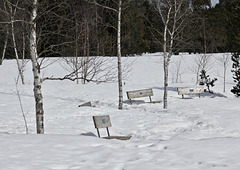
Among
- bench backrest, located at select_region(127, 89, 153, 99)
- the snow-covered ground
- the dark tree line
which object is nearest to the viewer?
the snow-covered ground

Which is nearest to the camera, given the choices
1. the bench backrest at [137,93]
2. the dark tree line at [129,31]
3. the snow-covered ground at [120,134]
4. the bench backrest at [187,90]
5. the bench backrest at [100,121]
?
the snow-covered ground at [120,134]

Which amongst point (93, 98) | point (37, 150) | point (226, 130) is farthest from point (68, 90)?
point (37, 150)

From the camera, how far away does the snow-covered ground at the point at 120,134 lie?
5.46m

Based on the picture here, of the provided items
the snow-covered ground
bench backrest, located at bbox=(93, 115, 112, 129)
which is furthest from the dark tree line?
bench backrest, located at bbox=(93, 115, 112, 129)

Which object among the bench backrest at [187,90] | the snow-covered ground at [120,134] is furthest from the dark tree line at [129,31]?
the snow-covered ground at [120,134]

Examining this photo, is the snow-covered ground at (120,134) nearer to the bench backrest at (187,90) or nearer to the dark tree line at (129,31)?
the bench backrest at (187,90)

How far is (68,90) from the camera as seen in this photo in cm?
2078

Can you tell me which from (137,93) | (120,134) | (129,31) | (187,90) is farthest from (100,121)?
(129,31)

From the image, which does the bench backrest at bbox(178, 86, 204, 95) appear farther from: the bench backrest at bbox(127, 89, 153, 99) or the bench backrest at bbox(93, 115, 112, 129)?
the bench backrest at bbox(93, 115, 112, 129)

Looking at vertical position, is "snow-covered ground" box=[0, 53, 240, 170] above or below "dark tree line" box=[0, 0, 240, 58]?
below

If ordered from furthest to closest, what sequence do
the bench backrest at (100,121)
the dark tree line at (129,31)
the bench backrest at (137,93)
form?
the dark tree line at (129,31) < the bench backrest at (137,93) < the bench backrest at (100,121)

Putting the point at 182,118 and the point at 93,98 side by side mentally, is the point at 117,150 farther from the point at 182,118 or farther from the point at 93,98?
the point at 93,98

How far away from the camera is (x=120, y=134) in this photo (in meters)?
10.2

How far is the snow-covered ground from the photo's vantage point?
5465mm
